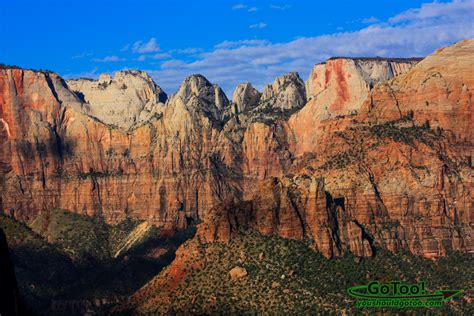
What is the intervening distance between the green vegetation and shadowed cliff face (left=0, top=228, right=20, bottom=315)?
47508 millimetres

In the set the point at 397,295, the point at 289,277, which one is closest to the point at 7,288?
the point at 289,277

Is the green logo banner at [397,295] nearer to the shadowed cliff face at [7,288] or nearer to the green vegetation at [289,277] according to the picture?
the green vegetation at [289,277]

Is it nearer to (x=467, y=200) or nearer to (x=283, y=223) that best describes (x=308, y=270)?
(x=283, y=223)

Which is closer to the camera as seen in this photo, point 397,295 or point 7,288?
point 7,288

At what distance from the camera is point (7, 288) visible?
128750 mm

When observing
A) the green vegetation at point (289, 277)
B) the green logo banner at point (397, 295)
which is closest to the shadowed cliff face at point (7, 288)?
the green vegetation at point (289, 277)

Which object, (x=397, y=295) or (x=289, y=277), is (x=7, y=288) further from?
(x=397, y=295)

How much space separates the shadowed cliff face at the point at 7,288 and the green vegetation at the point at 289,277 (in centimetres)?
4751

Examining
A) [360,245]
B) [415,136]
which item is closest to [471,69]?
[415,136]

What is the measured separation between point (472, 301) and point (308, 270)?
816 inches

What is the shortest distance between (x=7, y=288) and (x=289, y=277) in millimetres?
57644

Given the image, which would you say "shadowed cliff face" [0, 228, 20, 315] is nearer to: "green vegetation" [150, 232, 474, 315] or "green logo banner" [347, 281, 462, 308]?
"green vegetation" [150, 232, 474, 315]

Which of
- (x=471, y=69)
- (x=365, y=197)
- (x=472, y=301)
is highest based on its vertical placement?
(x=471, y=69)

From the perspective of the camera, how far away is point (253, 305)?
17475 centimetres
